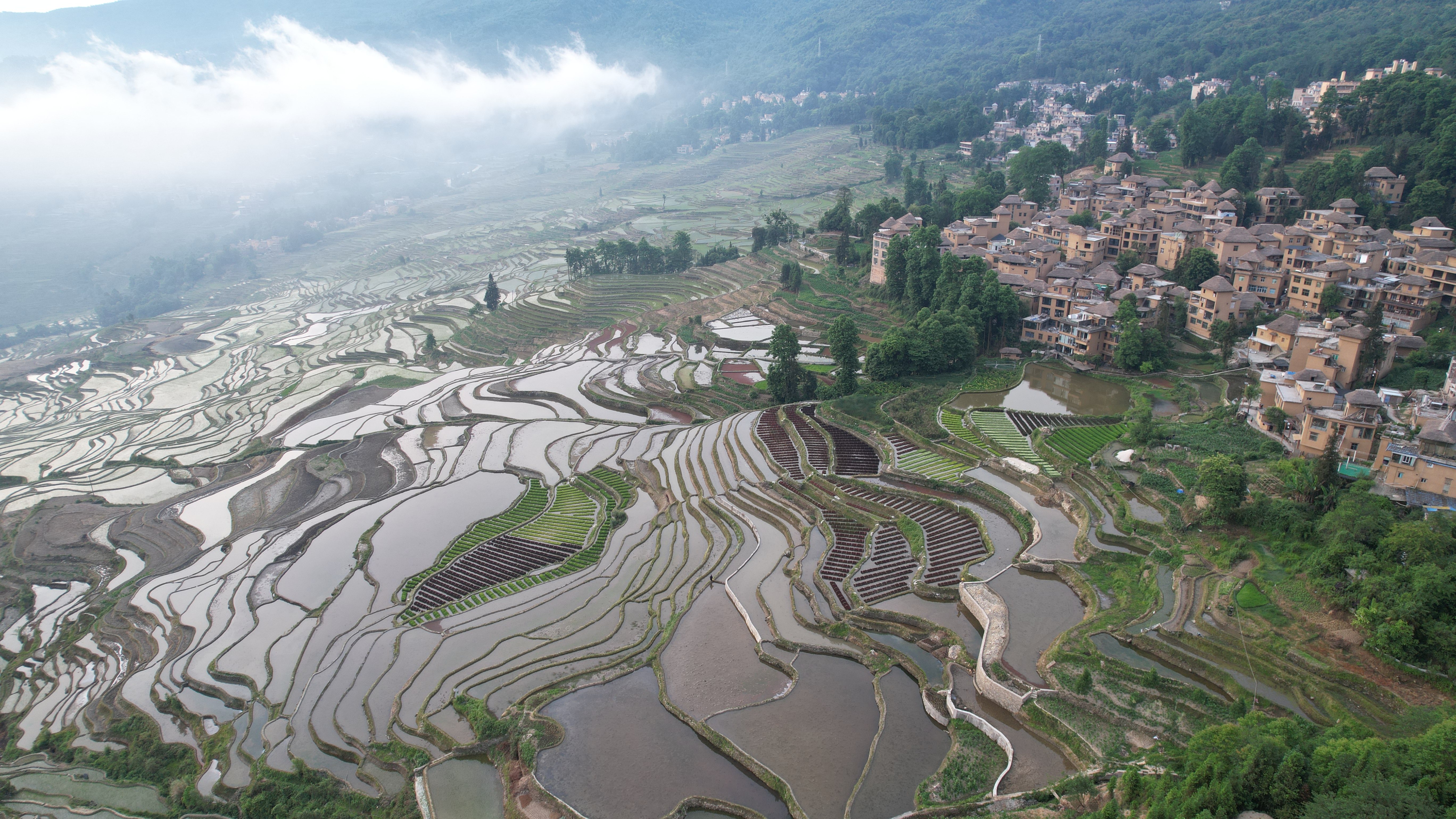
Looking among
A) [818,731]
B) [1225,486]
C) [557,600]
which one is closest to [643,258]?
[557,600]

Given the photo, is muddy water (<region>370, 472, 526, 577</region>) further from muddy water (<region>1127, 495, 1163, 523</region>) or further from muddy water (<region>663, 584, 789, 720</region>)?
muddy water (<region>1127, 495, 1163, 523</region>)

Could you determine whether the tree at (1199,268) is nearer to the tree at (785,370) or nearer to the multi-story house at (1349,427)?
the multi-story house at (1349,427)

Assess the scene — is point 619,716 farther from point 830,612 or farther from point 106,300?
point 106,300

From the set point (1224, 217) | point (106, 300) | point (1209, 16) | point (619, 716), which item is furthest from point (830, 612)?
point (1209, 16)

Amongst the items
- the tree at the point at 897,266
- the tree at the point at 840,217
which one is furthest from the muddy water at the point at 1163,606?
the tree at the point at 840,217

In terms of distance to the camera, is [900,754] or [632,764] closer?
[900,754]

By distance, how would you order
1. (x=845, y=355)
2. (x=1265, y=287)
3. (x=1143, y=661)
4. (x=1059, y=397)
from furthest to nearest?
(x=845, y=355)
(x=1265, y=287)
(x=1059, y=397)
(x=1143, y=661)

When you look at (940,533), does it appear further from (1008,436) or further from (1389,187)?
(1389,187)

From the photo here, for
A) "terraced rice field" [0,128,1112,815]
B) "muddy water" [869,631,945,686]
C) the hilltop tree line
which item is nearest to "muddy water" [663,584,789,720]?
"terraced rice field" [0,128,1112,815]
